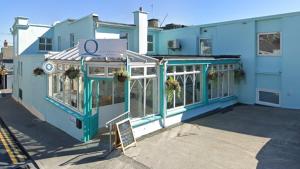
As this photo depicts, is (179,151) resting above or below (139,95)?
below

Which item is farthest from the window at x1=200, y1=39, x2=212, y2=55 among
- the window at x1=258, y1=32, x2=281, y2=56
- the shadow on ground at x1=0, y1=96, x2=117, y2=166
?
the shadow on ground at x1=0, y1=96, x2=117, y2=166

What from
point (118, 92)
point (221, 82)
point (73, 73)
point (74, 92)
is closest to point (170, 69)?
point (118, 92)

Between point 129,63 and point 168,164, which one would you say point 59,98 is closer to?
point 129,63

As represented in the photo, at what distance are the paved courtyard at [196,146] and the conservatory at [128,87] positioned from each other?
807 mm

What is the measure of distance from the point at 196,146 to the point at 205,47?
11741 millimetres

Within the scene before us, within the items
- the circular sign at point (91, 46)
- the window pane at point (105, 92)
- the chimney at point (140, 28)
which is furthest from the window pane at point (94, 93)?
the chimney at point (140, 28)

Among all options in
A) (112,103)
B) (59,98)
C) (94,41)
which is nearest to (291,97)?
(112,103)

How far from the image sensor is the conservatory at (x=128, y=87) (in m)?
10.8

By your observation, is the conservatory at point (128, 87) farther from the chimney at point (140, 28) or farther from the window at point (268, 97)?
the chimney at point (140, 28)

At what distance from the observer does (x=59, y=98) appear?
13922 mm

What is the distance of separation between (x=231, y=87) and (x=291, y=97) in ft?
11.3

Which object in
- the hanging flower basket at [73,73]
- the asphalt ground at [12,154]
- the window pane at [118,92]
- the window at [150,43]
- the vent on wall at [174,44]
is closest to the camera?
the asphalt ground at [12,154]

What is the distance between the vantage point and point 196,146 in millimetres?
9969

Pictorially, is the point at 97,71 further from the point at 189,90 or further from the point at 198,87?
the point at 198,87
